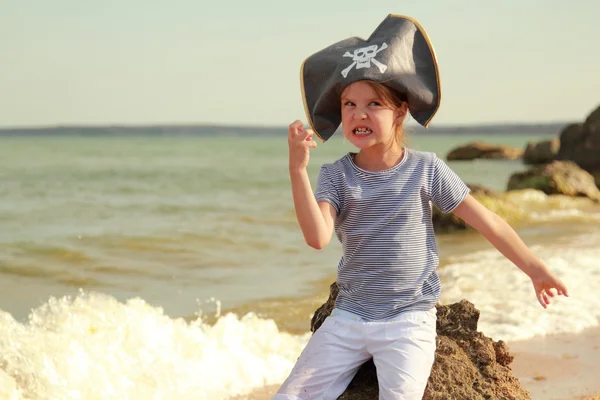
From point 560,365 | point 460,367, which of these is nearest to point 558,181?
point 560,365

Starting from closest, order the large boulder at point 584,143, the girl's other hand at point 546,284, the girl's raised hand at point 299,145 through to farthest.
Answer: the girl's raised hand at point 299,145, the girl's other hand at point 546,284, the large boulder at point 584,143

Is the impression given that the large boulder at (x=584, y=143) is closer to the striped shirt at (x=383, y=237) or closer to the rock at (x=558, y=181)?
the rock at (x=558, y=181)

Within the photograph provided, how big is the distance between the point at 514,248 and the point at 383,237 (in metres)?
0.54

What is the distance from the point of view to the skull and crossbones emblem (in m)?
2.97

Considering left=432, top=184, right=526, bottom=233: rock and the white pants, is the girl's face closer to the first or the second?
the white pants

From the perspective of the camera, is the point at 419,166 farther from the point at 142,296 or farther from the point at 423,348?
the point at 142,296

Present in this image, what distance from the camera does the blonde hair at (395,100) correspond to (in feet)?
9.95

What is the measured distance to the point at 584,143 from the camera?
23266 mm

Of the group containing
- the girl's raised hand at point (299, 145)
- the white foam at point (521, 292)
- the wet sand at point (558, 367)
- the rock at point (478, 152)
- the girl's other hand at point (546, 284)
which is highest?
the girl's raised hand at point (299, 145)

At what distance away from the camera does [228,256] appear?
9.66 metres

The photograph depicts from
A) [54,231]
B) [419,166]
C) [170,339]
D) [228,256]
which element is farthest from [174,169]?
[419,166]

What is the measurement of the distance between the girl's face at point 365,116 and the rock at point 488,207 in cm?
863

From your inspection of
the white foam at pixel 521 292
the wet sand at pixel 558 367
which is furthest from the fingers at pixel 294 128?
the white foam at pixel 521 292

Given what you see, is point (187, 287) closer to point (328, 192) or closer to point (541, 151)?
point (328, 192)
